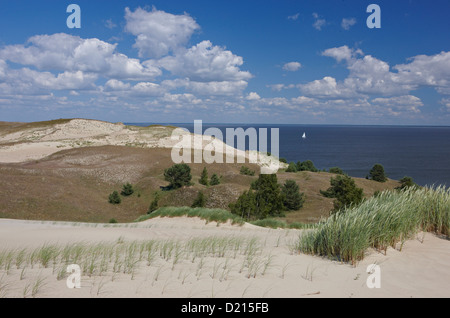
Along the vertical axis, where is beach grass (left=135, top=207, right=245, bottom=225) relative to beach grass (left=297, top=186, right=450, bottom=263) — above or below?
below

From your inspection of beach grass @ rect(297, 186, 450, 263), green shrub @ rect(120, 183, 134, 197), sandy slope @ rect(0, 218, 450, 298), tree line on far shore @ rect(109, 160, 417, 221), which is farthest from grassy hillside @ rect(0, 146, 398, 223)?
sandy slope @ rect(0, 218, 450, 298)

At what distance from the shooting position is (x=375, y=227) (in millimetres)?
6660

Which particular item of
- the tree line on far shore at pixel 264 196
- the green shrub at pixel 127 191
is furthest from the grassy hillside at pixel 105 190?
the tree line on far shore at pixel 264 196

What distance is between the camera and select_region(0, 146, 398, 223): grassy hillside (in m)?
23.2

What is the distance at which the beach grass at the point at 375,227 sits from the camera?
6.19m

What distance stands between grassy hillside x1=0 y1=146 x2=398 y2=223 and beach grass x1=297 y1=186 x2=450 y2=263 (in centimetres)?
1256

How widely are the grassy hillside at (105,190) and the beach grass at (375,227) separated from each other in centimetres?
1256

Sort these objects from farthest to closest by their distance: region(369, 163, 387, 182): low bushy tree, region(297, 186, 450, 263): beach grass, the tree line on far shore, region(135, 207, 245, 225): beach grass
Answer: region(369, 163, 387, 182): low bushy tree → the tree line on far shore → region(135, 207, 245, 225): beach grass → region(297, 186, 450, 263): beach grass

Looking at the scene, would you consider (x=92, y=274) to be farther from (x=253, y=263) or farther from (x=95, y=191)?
(x=95, y=191)

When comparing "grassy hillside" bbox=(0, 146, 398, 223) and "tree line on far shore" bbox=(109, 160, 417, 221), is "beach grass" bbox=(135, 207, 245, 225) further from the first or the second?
"grassy hillside" bbox=(0, 146, 398, 223)

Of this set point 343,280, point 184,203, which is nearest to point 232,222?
point 343,280

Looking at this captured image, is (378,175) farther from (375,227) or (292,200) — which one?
(375,227)

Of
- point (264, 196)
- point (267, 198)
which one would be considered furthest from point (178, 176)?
point (267, 198)

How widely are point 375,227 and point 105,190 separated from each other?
29056mm
